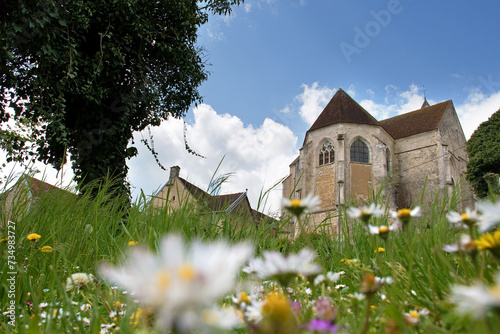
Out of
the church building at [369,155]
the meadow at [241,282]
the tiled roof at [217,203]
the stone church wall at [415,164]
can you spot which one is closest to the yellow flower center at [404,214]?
the meadow at [241,282]

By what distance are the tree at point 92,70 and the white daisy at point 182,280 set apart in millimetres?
6800

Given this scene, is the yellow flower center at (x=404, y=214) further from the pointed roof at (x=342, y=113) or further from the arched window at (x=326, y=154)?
the pointed roof at (x=342, y=113)

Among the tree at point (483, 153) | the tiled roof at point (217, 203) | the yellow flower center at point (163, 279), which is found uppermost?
the tree at point (483, 153)

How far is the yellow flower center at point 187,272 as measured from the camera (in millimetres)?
355

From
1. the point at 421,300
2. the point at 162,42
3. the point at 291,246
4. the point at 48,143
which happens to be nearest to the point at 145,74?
the point at 162,42

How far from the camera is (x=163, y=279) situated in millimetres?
365

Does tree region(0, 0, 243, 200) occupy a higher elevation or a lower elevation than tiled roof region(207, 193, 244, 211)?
higher

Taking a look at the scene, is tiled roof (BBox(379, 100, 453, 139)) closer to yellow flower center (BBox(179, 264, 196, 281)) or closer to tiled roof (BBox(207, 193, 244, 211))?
tiled roof (BBox(207, 193, 244, 211))

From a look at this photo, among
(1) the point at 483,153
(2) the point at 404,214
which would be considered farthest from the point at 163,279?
(1) the point at 483,153

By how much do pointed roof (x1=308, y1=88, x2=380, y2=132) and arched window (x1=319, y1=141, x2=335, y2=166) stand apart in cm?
184

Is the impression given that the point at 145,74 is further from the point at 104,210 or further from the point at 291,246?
the point at 291,246

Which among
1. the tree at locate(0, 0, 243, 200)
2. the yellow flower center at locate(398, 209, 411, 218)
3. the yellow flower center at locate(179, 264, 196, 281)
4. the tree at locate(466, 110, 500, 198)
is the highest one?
the tree at locate(466, 110, 500, 198)

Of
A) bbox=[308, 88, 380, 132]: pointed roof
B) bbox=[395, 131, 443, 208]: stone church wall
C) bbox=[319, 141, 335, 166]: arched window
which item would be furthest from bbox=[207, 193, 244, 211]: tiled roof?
bbox=[395, 131, 443, 208]: stone church wall

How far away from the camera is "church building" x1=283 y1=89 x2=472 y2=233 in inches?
1110
